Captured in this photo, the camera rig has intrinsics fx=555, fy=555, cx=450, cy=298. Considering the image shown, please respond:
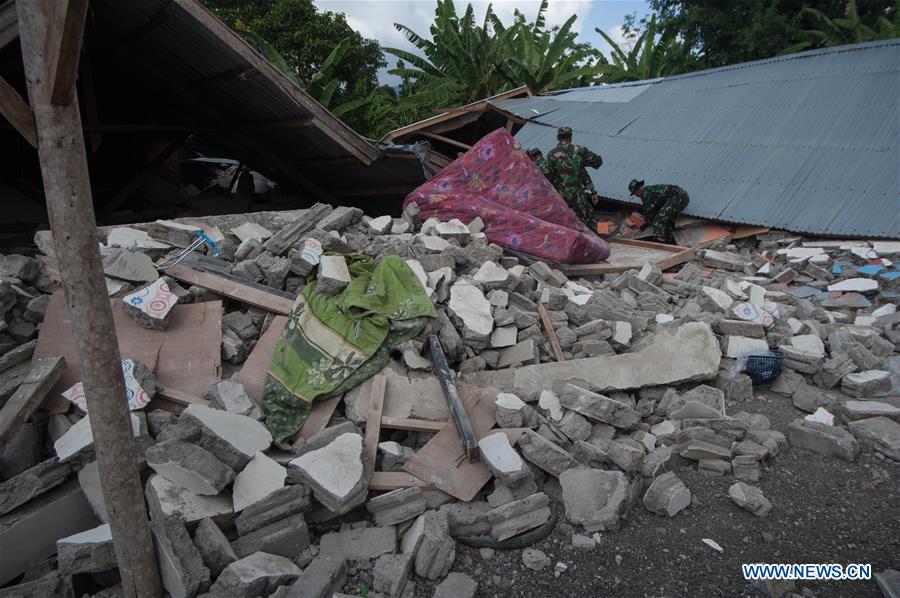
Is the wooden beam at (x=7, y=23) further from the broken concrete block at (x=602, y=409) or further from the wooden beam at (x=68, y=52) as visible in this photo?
the broken concrete block at (x=602, y=409)

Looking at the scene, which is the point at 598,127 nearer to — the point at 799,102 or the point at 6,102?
the point at 799,102

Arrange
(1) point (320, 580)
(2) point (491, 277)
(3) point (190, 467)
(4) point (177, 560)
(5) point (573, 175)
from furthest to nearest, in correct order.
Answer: (5) point (573, 175) → (2) point (491, 277) → (3) point (190, 467) → (1) point (320, 580) → (4) point (177, 560)

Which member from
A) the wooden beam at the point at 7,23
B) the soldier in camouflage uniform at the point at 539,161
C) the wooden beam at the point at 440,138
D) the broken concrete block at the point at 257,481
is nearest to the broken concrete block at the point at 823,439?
the broken concrete block at the point at 257,481

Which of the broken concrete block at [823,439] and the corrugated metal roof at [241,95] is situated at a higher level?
the corrugated metal roof at [241,95]

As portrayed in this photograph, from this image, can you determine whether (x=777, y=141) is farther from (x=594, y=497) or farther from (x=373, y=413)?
(x=373, y=413)

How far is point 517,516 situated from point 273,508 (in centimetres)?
135

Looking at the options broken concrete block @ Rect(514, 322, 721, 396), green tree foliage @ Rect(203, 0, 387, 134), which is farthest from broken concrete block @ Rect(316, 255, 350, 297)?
green tree foliage @ Rect(203, 0, 387, 134)

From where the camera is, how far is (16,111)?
1986 millimetres

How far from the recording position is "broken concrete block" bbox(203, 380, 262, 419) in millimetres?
3650

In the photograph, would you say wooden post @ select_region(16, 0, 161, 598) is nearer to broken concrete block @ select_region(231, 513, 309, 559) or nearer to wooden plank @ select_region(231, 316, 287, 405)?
broken concrete block @ select_region(231, 513, 309, 559)

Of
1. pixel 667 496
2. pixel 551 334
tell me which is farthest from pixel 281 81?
pixel 667 496

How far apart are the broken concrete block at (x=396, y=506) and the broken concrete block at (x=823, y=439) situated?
2662 mm

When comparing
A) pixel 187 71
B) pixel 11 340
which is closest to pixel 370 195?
pixel 187 71

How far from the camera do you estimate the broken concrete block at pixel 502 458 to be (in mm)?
3246
